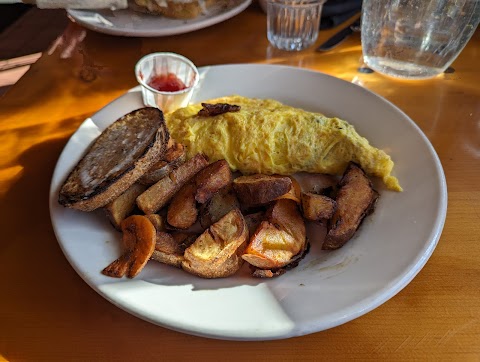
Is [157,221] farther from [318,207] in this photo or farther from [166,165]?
[318,207]

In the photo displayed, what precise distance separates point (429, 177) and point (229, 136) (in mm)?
557

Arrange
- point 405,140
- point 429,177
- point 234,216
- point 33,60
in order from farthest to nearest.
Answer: point 33,60
point 405,140
point 429,177
point 234,216

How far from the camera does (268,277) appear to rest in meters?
1.00

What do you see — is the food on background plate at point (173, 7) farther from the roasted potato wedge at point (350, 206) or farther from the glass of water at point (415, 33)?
the roasted potato wedge at point (350, 206)

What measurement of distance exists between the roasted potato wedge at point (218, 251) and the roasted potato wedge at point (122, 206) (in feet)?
0.72

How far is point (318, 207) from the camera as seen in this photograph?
109 cm

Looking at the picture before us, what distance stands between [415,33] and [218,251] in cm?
118

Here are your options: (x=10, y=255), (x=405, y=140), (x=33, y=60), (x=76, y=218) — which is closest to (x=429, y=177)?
(x=405, y=140)

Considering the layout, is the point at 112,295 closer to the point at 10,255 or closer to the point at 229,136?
the point at 10,255

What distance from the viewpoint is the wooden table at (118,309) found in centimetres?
93

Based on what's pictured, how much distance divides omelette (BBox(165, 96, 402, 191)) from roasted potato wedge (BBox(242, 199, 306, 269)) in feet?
0.66

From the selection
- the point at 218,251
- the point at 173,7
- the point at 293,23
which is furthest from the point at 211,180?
the point at 173,7

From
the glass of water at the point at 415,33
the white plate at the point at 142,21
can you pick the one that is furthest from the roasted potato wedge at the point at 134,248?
the glass of water at the point at 415,33

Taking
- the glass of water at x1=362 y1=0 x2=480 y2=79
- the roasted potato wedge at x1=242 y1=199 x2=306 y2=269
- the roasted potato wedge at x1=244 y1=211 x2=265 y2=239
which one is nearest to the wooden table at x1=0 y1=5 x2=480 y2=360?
the glass of water at x1=362 y1=0 x2=480 y2=79
